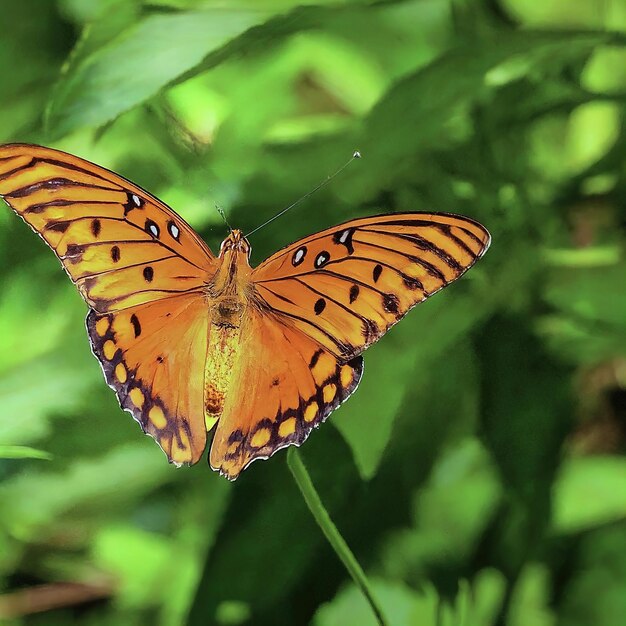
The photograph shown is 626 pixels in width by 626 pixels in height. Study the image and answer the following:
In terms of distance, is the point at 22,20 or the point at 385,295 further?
the point at 22,20

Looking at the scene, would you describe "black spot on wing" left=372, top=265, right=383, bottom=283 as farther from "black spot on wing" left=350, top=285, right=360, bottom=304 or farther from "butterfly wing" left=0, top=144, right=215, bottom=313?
"butterfly wing" left=0, top=144, right=215, bottom=313

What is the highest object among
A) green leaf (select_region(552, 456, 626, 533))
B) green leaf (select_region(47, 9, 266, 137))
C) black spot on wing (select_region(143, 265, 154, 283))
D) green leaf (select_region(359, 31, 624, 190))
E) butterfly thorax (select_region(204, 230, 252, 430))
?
green leaf (select_region(47, 9, 266, 137))

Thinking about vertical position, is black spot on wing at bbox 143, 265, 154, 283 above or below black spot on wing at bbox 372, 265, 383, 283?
above

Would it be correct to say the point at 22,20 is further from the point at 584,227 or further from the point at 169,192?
the point at 584,227

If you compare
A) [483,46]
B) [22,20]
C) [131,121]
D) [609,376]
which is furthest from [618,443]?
[22,20]

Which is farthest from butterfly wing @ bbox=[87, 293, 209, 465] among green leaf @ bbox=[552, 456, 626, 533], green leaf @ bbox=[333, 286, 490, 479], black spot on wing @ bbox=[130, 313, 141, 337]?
green leaf @ bbox=[552, 456, 626, 533]
